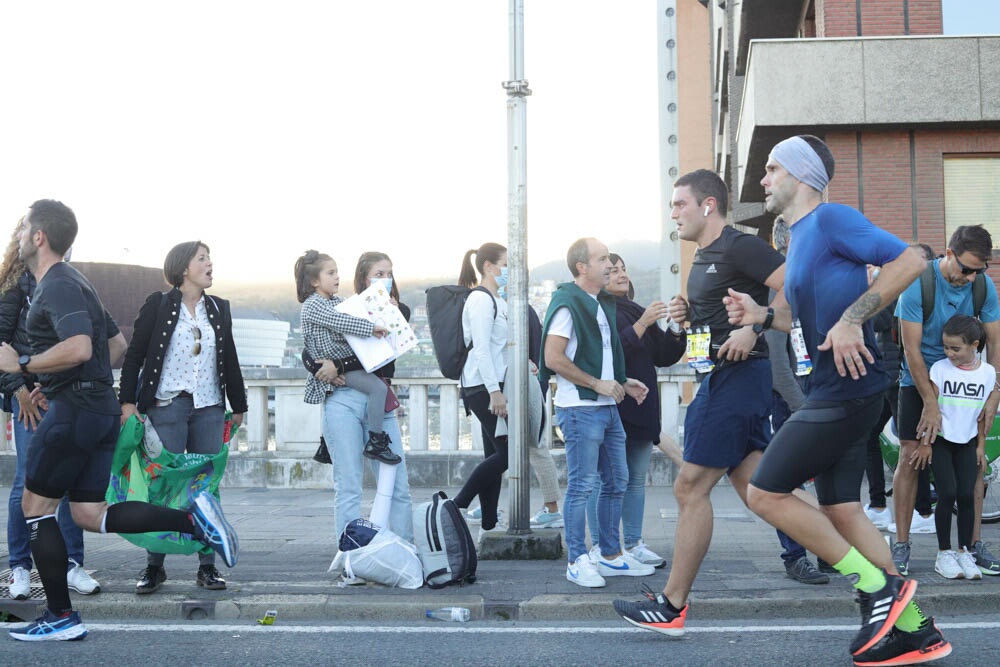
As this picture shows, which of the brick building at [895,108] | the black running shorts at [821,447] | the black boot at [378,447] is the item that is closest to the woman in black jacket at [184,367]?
the black boot at [378,447]

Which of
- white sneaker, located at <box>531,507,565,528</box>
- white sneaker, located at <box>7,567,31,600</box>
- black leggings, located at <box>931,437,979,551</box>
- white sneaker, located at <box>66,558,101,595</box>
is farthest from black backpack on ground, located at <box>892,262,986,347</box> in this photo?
white sneaker, located at <box>7,567,31,600</box>

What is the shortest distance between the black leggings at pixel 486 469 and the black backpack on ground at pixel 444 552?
1.53 m

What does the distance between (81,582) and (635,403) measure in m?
3.43

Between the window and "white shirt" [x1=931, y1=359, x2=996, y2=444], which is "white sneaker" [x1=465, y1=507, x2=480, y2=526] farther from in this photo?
the window

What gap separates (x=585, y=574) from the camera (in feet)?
19.8

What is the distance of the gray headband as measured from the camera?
14.9 feet

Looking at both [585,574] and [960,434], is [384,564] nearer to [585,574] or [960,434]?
[585,574]

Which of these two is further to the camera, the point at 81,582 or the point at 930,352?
the point at 930,352

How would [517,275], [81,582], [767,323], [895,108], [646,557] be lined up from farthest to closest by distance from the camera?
[895,108] < [517,275] < [646,557] < [81,582] < [767,323]

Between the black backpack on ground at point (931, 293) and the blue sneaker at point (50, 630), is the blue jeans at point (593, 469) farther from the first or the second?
the blue sneaker at point (50, 630)

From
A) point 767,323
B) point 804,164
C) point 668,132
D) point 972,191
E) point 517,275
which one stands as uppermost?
point 668,132

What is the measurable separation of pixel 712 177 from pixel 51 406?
3.36 m

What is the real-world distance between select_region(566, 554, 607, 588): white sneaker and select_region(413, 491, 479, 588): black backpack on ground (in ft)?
1.85

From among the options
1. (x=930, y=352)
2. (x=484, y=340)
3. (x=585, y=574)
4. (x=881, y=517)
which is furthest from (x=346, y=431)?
(x=881, y=517)
